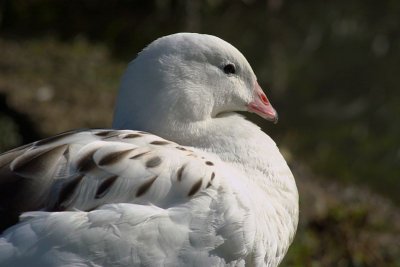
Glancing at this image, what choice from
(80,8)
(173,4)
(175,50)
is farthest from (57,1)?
(175,50)

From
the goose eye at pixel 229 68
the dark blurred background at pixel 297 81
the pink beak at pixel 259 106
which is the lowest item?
the dark blurred background at pixel 297 81

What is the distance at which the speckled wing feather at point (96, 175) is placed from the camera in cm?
465

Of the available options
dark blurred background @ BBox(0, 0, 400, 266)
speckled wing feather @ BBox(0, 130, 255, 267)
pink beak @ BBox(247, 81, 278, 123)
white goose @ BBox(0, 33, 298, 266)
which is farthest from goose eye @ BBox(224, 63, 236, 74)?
dark blurred background @ BBox(0, 0, 400, 266)

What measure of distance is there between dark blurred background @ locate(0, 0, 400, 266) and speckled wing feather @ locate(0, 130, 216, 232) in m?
2.48

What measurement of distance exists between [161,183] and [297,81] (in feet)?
26.4

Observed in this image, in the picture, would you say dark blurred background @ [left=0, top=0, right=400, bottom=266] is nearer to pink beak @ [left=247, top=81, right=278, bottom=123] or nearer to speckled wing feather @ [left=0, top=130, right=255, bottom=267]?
pink beak @ [left=247, top=81, right=278, bottom=123]

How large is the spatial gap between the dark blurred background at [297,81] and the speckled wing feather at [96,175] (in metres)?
2.48

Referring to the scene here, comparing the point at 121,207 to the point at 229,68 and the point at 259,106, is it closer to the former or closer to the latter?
the point at 229,68

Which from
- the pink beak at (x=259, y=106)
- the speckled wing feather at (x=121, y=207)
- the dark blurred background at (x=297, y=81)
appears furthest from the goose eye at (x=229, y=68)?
the dark blurred background at (x=297, y=81)

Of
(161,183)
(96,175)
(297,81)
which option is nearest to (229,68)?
(161,183)

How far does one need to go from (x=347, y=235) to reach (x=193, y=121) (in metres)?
2.64

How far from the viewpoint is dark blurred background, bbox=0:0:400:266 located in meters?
8.88

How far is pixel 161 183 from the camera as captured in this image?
15.5 ft

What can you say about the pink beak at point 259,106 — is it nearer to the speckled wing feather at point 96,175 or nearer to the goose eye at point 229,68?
the goose eye at point 229,68
